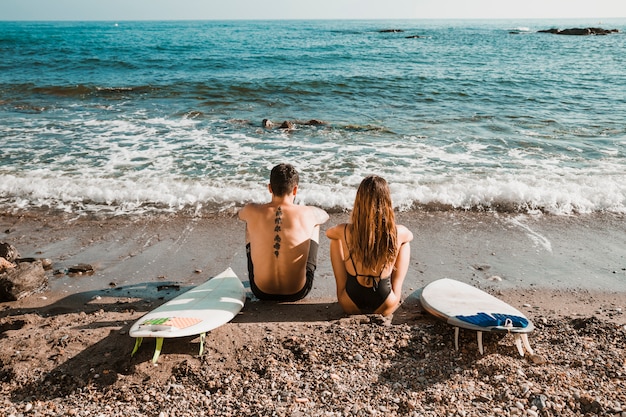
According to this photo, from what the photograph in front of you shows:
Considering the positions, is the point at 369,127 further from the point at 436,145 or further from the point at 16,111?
the point at 16,111

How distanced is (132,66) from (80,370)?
25272 mm

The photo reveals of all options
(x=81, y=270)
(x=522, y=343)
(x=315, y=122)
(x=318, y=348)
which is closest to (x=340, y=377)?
(x=318, y=348)

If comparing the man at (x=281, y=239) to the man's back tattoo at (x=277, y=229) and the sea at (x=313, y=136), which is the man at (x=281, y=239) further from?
the sea at (x=313, y=136)

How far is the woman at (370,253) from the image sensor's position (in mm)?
3691

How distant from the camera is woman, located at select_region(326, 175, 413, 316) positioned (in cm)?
369

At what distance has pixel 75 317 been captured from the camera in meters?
4.14

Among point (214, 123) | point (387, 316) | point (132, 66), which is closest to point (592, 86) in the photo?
point (214, 123)

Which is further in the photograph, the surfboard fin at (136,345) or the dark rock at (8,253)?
the dark rock at (8,253)

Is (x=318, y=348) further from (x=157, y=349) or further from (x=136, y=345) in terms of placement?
(x=136, y=345)

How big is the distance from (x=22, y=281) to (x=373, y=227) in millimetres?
3589

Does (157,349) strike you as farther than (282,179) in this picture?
No

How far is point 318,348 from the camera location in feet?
11.1

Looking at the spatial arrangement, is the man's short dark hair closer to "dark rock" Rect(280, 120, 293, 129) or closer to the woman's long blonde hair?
the woman's long blonde hair

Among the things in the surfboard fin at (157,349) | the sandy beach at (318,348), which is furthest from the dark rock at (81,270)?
the surfboard fin at (157,349)
